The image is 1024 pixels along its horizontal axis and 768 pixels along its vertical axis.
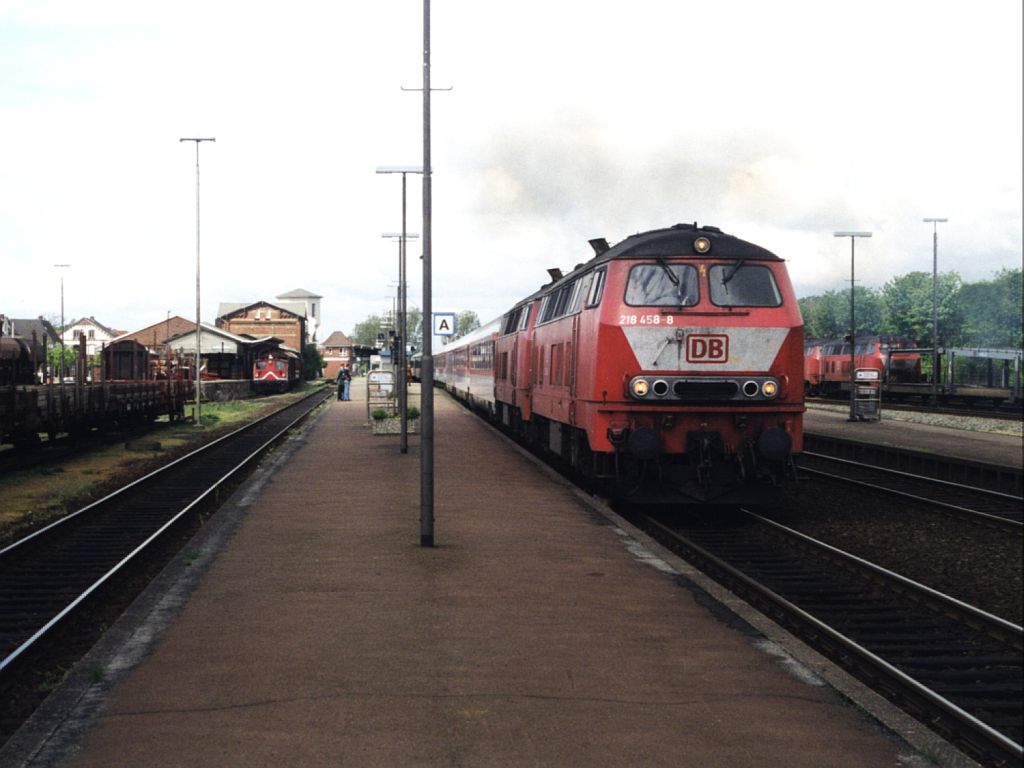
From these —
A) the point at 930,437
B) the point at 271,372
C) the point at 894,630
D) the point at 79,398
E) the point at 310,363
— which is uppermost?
the point at 310,363

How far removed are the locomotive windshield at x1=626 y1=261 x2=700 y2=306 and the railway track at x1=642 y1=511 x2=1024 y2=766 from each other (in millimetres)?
2658

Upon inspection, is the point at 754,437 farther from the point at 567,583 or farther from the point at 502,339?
the point at 502,339

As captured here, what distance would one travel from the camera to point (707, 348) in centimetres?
1305

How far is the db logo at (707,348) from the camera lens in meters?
13.0

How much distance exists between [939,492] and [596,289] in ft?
23.0

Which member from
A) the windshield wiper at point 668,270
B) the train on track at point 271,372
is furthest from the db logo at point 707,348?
the train on track at point 271,372

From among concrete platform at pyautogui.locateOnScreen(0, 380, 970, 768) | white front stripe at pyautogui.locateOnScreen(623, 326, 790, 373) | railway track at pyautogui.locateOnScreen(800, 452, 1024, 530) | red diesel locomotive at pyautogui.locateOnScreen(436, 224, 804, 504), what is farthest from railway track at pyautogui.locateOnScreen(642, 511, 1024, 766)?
railway track at pyautogui.locateOnScreen(800, 452, 1024, 530)

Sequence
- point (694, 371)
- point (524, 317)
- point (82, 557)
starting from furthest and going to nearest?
1. point (524, 317)
2. point (694, 371)
3. point (82, 557)

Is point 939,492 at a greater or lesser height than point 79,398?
lesser

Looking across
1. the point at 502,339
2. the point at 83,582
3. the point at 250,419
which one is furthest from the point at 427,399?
the point at 250,419

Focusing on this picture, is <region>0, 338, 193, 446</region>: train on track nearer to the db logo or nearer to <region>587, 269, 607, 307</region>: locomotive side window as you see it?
<region>587, 269, 607, 307</region>: locomotive side window

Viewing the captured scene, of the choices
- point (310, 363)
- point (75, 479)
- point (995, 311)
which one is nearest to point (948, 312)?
point (995, 311)

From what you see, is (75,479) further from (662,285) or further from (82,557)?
(662,285)

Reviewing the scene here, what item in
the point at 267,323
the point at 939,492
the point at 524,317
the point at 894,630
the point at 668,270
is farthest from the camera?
the point at 267,323
